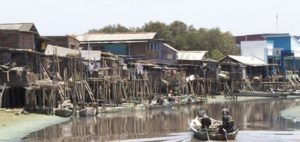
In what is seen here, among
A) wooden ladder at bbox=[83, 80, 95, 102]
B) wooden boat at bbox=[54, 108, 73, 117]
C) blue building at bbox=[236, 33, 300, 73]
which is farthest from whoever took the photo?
blue building at bbox=[236, 33, 300, 73]

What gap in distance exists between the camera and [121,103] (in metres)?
58.5

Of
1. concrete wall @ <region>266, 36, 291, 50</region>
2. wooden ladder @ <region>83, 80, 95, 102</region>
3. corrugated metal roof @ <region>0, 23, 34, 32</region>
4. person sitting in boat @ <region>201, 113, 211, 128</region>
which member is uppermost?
concrete wall @ <region>266, 36, 291, 50</region>

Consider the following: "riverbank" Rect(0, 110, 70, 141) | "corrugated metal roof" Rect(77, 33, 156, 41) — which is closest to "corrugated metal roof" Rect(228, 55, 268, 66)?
"corrugated metal roof" Rect(77, 33, 156, 41)

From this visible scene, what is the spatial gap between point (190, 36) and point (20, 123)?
6644cm

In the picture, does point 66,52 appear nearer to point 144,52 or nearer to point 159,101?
point 159,101

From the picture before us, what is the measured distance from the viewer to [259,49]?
10144 centimetres

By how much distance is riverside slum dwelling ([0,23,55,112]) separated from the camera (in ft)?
153

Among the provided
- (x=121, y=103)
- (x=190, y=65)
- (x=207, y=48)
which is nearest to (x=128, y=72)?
(x=121, y=103)

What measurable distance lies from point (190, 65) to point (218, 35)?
2471 centimetres

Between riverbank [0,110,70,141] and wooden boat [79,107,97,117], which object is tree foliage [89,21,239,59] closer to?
wooden boat [79,107,97,117]

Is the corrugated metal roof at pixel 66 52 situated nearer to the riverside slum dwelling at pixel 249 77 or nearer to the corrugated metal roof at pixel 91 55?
the corrugated metal roof at pixel 91 55

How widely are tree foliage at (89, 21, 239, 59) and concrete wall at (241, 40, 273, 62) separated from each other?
2550 millimetres

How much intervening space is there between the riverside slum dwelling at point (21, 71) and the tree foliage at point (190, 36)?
50.3m

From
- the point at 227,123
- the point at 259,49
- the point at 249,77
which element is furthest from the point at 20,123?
the point at 259,49
